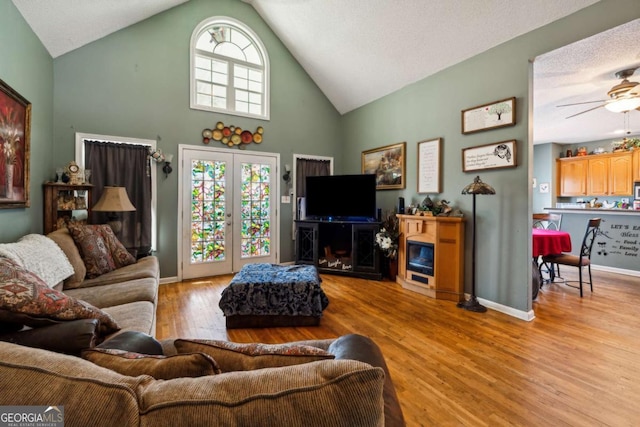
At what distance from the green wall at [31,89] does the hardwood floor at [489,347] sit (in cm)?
158

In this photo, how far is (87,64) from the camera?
377 cm

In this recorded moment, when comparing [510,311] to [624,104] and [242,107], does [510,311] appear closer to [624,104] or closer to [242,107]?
[624,104]

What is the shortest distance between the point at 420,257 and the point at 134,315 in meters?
3.38

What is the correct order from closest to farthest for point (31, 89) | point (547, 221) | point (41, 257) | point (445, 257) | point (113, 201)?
point (41, 257)
point (31, 89)
point (113, 201)
point (445, 257)
point (547, 221)

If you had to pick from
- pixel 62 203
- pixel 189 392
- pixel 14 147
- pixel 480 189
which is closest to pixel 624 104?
pixel 480 189

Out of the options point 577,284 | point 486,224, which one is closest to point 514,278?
point 486,224

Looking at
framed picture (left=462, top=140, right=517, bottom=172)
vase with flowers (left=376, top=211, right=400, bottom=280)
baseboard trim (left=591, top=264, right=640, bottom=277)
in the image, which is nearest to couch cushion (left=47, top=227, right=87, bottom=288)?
vase with flowers (left=376, top=211, right=400, bottom=280)

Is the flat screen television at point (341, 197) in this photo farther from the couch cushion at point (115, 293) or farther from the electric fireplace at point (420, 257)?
the couch cushion at point (115, 293)

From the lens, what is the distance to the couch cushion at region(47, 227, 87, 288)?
245cm

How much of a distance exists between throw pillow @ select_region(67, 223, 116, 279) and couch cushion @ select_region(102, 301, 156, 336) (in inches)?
36.6

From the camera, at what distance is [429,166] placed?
13.5ft

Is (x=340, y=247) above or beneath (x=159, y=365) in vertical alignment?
beneath

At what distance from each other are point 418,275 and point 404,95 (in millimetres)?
2810

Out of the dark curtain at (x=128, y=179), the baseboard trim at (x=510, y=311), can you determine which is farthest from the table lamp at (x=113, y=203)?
the baseboard trim at (x=510, y=311)
